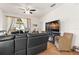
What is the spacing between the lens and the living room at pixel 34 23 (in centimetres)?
204

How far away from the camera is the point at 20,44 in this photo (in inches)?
87.3

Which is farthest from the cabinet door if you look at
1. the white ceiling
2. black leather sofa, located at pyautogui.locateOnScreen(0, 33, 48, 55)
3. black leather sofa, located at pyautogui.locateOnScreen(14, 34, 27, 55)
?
the white ceiling

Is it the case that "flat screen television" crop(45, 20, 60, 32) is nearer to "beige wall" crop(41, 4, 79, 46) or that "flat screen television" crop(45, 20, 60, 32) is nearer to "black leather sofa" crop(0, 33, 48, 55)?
"beige wall" crop(41, 4, 79, 46)

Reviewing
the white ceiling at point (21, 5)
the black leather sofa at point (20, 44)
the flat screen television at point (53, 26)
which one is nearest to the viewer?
the white ceiling at point (21, 5)

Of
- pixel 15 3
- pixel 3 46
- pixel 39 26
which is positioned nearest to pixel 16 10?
pixel 15 3

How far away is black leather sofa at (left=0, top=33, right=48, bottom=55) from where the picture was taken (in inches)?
81.1

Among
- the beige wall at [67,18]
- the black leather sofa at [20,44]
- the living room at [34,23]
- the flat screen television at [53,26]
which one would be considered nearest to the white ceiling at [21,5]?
the living room at [34,23]

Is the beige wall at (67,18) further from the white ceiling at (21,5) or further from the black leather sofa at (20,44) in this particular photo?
the black leather sofa at (20,44)

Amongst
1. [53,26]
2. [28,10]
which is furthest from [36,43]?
[28,10]

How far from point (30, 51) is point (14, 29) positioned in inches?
23.5

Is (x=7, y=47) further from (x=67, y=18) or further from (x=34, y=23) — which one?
(x=67, y=18)

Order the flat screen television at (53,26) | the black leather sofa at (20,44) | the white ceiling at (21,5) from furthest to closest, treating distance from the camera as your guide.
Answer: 1. the flat screen television at (53,26)
2. the black leather sofa at (20,44)
3. the white ceiling at (21,5)

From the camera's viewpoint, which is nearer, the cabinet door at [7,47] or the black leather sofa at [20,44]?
the cabinet door at [7,47]

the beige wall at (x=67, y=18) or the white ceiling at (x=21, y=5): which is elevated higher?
the white ceiling at (x=21, y=5)
